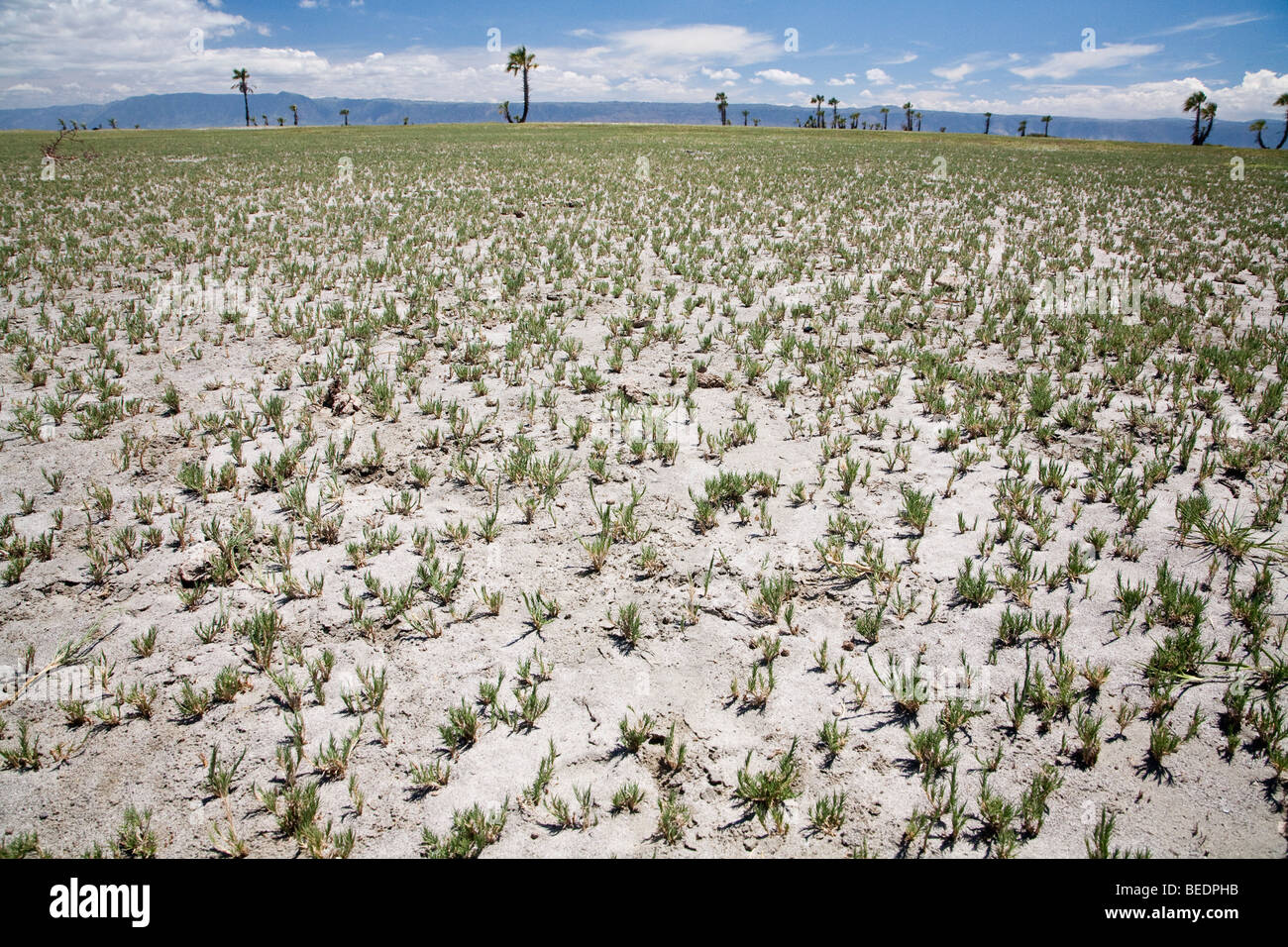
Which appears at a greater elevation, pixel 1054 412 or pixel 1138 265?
pixel 1138 265

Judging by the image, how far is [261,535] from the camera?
5.19 meters

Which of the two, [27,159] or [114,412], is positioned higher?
[27,159]

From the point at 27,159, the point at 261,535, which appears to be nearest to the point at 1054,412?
the point at 261,535

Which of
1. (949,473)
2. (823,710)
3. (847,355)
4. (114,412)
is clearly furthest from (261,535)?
(847,355)

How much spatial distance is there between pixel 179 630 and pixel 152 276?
11.9 metres

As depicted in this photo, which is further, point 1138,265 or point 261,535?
point 1138,265

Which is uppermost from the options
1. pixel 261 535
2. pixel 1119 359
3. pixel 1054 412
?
pixel 1119 359

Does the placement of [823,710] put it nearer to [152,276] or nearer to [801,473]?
[801,473]

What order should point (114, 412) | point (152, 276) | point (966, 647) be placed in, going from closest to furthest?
point (966, 647)
point (114, 412)
point (152, 276)

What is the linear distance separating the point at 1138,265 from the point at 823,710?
15386mm

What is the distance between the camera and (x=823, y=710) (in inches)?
150

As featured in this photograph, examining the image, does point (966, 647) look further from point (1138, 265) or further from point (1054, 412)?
point (1138, 265)
